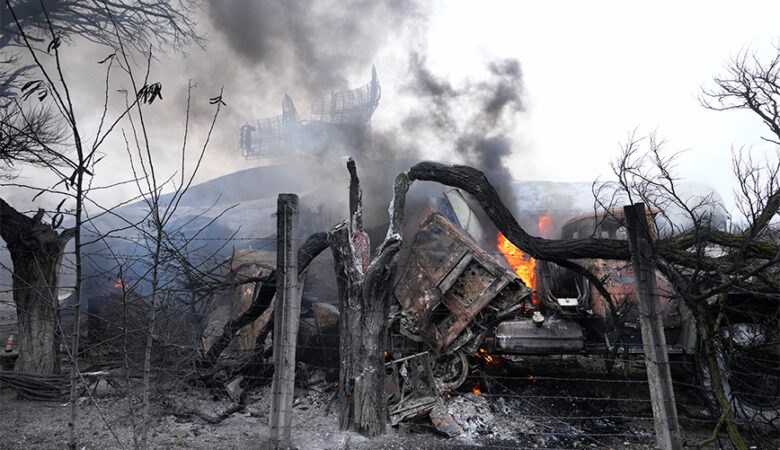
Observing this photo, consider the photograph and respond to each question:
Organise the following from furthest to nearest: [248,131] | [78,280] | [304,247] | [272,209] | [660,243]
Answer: [272,209], [248,131], [304,247], [660,243], [78,280]

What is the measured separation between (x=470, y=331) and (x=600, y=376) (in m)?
2.89

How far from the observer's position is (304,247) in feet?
20.3

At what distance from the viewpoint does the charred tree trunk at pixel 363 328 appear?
5.27m

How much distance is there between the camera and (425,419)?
6.52m

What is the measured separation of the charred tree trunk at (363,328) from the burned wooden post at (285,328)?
87 centimetres

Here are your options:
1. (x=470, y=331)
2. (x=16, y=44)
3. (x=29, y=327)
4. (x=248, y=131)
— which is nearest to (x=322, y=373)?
(x=470, y=331)

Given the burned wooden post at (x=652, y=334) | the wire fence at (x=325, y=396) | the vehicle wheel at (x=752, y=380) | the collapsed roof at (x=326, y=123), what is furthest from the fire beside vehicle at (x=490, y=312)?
the collapsed roof at (x=326, y=123)

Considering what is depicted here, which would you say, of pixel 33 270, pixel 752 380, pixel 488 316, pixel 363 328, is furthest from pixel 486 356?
pixel 33 270

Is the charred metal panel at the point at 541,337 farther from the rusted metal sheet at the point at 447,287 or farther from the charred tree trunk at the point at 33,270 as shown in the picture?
the charred tree trunk at the point at 33,270

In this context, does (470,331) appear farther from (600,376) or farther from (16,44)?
(16,44)

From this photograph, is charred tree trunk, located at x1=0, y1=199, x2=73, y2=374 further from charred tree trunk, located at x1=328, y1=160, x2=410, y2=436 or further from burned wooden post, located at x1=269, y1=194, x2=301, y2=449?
charred tree trunk, located at x1=328, y1=160, x2=410, y2=436

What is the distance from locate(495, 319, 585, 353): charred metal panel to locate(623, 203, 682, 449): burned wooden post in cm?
408

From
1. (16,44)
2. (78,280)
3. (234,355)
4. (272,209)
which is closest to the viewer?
(78,280)

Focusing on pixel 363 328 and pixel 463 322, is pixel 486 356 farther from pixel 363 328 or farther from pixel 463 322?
pixel 363 328
